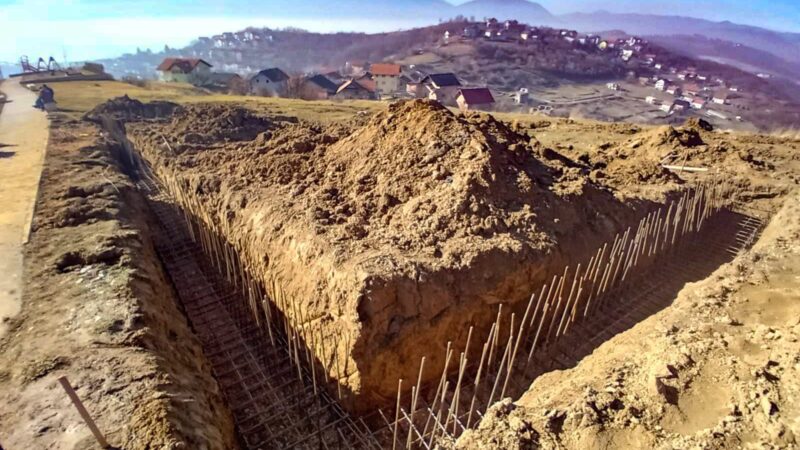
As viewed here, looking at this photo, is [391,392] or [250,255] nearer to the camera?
[391,392]

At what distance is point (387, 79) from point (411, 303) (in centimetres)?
5563

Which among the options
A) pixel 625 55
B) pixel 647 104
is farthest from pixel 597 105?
pixel 625 55

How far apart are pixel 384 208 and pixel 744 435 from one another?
635cm

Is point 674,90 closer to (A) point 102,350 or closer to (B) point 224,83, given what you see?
(B) point 224,83

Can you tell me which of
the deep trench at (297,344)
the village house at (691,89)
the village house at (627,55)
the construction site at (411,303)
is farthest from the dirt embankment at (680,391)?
the village house at (627,55)

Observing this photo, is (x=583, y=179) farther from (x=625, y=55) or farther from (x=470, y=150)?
(x=625, y=55)

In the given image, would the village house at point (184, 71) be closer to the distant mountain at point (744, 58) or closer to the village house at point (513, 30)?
the village house at point (513, 30)

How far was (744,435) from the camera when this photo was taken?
4.59 m

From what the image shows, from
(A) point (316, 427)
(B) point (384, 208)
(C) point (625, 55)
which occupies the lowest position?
(A) point (316, 427)

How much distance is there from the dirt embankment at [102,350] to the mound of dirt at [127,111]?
46.2ft

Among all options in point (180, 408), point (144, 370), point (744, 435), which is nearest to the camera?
point (744, 435)

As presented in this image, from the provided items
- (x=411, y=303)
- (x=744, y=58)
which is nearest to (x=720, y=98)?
(x=744, y=58)

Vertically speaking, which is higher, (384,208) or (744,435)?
(384,208)

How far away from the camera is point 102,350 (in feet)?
20.3
